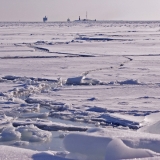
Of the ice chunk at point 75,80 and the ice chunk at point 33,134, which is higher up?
the ice chunk at point 33,134

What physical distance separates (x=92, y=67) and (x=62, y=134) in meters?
5.58

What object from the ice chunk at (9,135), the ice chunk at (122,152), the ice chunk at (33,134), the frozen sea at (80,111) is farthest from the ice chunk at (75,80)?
the ice chunk at (122,152)

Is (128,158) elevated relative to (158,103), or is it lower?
elevated

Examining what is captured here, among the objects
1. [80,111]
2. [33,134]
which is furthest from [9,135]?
[80,111]

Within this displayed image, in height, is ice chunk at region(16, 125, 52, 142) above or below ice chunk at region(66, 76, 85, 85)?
above

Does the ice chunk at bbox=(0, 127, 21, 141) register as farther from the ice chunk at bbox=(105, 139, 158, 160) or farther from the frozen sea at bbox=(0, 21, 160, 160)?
the ice chunk at bbox=(105, 139, 158, 160)

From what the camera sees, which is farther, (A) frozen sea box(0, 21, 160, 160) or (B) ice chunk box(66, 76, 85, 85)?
(B) ice chunk box(66, 76, 85, 85)

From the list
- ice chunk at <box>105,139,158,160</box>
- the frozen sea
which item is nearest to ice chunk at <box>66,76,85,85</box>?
the frozen sea

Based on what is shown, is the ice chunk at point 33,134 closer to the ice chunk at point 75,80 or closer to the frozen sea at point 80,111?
the frozen sea at point 80,111

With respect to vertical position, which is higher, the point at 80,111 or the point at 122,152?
the point at 122,152

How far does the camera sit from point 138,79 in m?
7.93

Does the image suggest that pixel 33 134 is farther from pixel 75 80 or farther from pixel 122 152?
pixel 75 80

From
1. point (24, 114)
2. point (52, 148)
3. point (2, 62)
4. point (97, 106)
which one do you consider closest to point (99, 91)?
point (97, 106)

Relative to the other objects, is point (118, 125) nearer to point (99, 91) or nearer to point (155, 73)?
point (99, 91)
